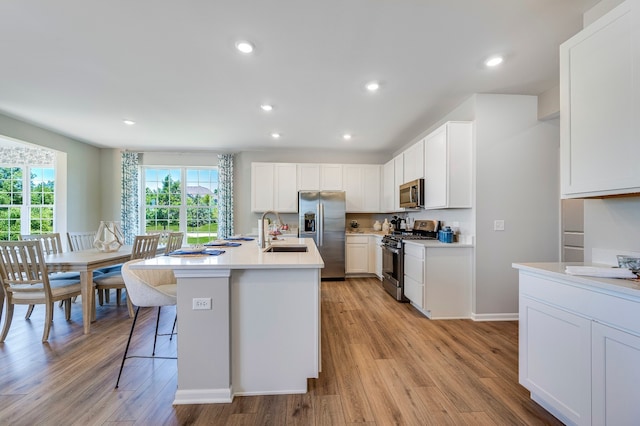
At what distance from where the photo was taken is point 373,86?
2.93 metres

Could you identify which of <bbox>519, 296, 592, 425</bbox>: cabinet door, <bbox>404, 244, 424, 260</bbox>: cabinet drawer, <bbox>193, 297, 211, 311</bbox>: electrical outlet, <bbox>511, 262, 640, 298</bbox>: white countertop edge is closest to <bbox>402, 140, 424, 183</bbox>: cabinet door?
<bbox>404, 244, 424, 260</bbox>: cabinet drawer

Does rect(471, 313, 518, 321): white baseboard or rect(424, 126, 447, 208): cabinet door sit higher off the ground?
rect(424, 126, 447, 208): cabinet door

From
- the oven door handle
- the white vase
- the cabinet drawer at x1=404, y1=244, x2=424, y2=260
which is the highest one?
the white vase

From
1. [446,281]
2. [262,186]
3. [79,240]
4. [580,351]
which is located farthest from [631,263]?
[79,240]

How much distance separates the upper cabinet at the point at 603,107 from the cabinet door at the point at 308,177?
4136mm

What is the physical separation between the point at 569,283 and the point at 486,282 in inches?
74.2

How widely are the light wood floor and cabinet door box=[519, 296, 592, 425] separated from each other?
0.63 ft

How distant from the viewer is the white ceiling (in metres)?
1.87

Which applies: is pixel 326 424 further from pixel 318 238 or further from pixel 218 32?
pixel 318 238

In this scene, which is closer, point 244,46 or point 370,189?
point 244,46

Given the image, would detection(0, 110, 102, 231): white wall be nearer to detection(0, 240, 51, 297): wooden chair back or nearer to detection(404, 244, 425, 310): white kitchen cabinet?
detection(0, 240, 51, 297): wooden chair back

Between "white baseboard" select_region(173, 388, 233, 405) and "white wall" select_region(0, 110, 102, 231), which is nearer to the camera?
"white baseboard" select_region(173, 388, 233, 405)

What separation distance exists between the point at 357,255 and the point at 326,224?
2.96 feet

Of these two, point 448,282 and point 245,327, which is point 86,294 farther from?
point 448,282
